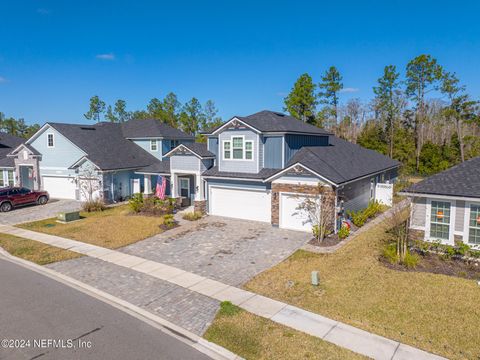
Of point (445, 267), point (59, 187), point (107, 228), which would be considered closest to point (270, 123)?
point (107, 228)

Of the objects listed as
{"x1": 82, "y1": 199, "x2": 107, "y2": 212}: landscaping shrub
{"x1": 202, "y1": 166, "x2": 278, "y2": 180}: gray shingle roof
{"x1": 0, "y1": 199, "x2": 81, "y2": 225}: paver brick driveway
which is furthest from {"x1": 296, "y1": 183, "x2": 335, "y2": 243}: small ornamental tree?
{"x1": 0, "y1": 199, "x2": 81, "y2": 225}: paver brick driveway

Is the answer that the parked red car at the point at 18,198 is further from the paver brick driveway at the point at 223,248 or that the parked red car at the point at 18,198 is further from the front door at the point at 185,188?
the paver brick driveway at the point at 223,248

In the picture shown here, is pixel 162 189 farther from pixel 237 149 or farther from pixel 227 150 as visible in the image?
pixel 237 149

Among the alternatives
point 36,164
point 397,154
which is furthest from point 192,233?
point 397,154

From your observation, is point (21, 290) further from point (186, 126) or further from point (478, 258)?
point (186, 126)

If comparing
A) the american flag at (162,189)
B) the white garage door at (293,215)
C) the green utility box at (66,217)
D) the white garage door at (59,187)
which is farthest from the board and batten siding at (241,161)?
the white garage door at (59,187)

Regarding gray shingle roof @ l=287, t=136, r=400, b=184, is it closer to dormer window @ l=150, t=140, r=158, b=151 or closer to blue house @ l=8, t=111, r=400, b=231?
blue house @ l=8, t=111, r=400, b=231
